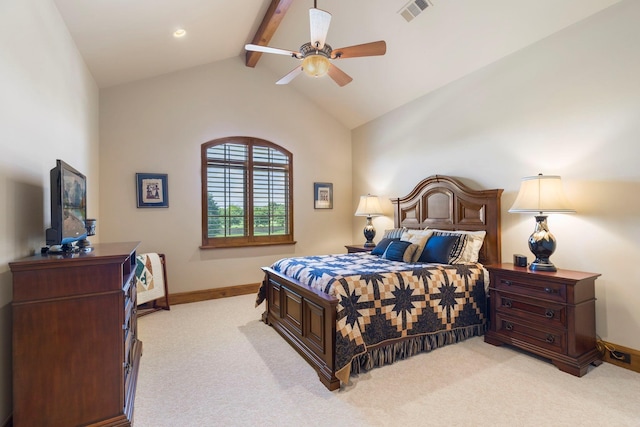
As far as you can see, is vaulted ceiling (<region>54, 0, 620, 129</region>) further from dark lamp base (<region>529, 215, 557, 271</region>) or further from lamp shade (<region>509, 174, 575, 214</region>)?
dark lamp base (<region>529, 215, 557, 271</region>)

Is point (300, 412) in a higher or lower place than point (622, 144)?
lower

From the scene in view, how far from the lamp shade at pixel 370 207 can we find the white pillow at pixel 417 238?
3.33ft

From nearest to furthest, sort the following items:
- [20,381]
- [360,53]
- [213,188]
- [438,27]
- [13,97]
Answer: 1. [20,381]
2. [13,97]
3. [360,53]
4. [438,27]
5. [213,188]

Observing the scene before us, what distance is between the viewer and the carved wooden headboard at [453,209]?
3.48 metres

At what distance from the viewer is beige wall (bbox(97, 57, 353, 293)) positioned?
167 inches

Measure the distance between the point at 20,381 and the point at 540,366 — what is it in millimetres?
3505

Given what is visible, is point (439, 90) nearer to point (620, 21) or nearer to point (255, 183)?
point (620, 21)

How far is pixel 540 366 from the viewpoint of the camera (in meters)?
2.58

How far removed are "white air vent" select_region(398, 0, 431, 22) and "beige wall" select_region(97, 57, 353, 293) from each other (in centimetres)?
183

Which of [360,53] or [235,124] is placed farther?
[235,124]

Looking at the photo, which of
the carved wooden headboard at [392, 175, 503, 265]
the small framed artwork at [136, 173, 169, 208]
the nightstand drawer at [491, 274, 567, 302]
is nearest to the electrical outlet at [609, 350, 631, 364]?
the nightstand drawer at [491, 274, 567, 302]

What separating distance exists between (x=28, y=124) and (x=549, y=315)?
13.4ft

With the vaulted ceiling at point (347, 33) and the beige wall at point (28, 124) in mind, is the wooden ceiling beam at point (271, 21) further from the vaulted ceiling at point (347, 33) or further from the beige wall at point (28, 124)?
the beige wall at point (28, 124)

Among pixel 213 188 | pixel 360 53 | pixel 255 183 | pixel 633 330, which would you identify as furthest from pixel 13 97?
pixel 633 330
